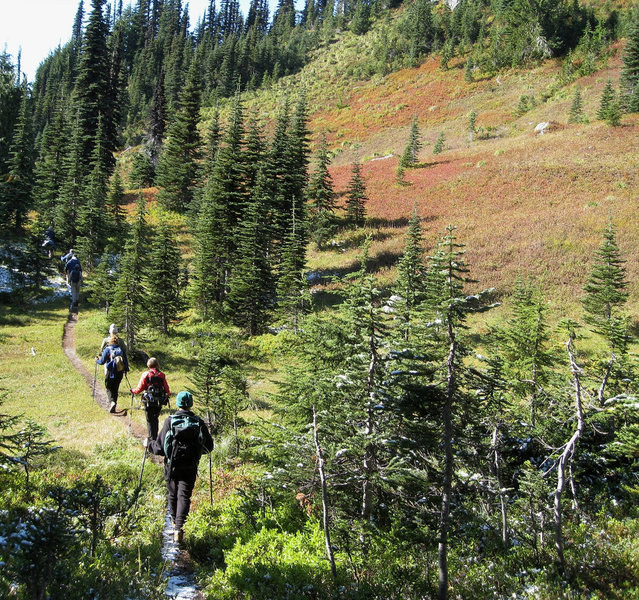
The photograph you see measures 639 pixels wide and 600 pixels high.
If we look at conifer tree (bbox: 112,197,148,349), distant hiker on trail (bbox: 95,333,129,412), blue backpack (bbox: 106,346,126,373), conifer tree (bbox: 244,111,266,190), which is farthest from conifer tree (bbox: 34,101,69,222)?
blue backpack (bbox: 106,346,126,373)

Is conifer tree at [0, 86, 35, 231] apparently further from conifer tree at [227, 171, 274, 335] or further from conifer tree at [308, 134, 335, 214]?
conifer tree at [308, 134, 335, 214]

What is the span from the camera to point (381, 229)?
3781 cm

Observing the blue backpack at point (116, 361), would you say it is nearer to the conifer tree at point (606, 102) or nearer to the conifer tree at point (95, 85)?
the conifer tree at point (95, 85)

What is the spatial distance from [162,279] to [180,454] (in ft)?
59.1

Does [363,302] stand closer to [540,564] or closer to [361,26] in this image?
[540,564]

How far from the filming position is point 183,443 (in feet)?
20.2

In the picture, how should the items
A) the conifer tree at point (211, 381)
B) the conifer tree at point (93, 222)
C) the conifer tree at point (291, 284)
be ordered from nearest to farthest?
1. the conifer tree at point (211, 381)
2. the conifer tree at point (291, 284)
3. the conifer tree at point (93, 222)

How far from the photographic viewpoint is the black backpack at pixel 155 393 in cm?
916

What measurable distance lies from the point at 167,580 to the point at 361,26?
148840 millimetres

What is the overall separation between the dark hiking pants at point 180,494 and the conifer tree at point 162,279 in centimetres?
1708

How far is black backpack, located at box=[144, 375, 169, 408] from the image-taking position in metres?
9.16

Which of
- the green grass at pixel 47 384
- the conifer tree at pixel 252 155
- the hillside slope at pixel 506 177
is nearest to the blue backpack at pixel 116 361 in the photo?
the green grass at pixel 47 384

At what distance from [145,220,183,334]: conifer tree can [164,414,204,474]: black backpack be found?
17055 mm

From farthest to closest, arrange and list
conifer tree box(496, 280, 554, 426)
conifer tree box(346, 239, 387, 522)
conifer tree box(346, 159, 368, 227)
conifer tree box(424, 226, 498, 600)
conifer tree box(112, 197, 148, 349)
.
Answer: conifer tree box(346, 159, 368, 227)
conifer tree box(112, 197, 148, 349)
conifer tree box(496, 280, 554, 426)
conifer tree box(346, 239, 387, 522)
conifer tree box(424, 226, 498, 600)
